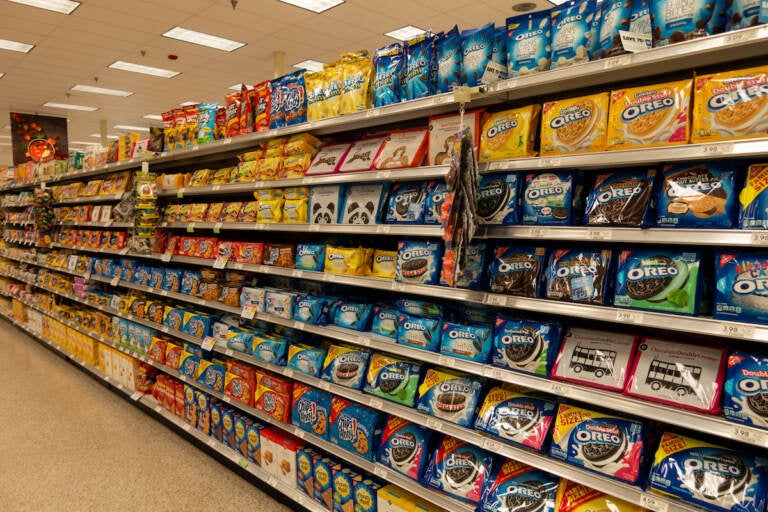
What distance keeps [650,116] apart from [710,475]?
114 cm

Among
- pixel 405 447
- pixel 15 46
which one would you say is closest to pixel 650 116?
pixel 405 447

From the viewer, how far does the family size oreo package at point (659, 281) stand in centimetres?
149

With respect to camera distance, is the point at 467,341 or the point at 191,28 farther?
the point at 191,28

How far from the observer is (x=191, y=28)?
6.54 meters

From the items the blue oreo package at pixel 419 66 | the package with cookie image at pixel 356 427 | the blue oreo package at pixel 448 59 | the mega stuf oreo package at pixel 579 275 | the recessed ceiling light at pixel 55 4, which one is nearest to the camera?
the mega stuf oreo package at pixel 579 275

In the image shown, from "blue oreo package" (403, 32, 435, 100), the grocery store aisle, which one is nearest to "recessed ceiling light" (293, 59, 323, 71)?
the grocery store aisle

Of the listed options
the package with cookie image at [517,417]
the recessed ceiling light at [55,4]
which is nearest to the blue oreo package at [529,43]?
the package with cookie image at [517,417]

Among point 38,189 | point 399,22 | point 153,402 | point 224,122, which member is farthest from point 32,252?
point 399,22

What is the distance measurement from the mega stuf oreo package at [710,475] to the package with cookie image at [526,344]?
454 mm

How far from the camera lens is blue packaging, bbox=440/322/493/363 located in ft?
6.46

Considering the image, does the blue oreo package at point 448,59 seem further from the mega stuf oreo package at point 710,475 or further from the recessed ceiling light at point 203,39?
the recessed ceiling light at point 203,39

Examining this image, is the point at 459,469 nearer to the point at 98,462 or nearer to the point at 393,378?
the point at 393,378

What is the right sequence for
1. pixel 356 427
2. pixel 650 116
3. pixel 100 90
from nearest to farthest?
pixel 650 116
pixel 356 427
pixel 100 90

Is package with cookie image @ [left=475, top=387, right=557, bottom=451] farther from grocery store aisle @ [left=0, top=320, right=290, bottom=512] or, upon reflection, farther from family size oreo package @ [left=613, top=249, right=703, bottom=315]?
grocery store aisle @ [left=0, top=320, right=290, bottom=512]
